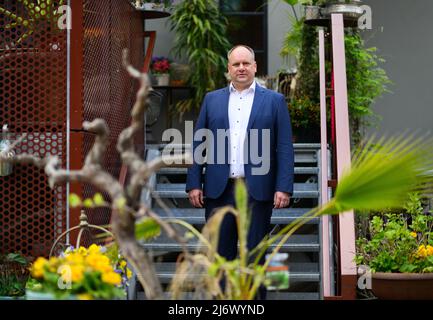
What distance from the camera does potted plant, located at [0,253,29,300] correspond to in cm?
607

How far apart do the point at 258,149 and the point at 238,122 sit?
8.2 inches

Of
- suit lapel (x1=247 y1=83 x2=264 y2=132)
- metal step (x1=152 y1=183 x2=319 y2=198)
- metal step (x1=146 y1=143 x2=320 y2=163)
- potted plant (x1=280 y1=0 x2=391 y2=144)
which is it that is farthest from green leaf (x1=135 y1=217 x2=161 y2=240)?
potted plant (x1=280 y1=0 x2=391 y2=144)

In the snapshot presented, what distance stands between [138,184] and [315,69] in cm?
631

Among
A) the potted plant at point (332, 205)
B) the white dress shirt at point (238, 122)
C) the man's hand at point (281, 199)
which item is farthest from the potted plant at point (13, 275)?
the potted plant at point (332, 205)

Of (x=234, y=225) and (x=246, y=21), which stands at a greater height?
(x=246, y=21)

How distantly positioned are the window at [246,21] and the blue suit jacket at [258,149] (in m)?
5.33

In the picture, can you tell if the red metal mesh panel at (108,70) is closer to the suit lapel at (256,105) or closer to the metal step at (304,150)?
the metal step at (304,150)

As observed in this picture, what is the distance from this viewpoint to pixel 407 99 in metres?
10.4

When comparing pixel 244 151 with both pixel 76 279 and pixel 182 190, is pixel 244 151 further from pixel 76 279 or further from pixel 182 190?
pixel 182 190

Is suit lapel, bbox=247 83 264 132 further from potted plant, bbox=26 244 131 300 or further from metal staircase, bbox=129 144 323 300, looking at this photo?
potted plant, bbox=26 244 131 300

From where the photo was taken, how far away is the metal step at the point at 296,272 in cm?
676

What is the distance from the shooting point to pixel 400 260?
19.3ft

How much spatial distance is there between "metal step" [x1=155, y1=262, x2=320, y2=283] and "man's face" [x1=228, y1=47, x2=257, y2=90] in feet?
6.05

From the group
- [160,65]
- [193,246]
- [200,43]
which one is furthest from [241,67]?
[160,65]
